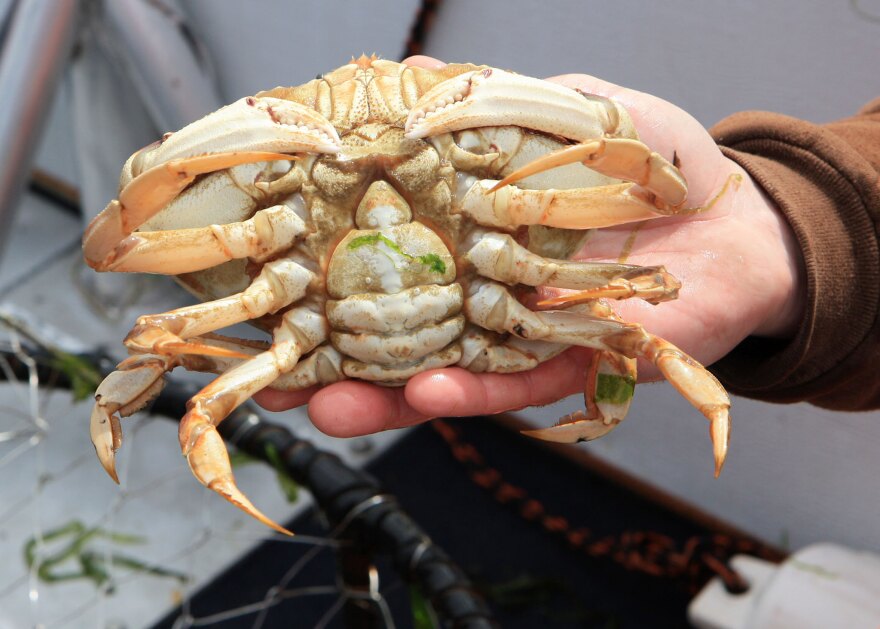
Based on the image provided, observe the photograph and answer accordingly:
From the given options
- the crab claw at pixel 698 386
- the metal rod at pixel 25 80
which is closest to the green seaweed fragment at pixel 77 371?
the metal rod at pixel 25 80

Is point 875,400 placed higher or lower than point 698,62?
lower

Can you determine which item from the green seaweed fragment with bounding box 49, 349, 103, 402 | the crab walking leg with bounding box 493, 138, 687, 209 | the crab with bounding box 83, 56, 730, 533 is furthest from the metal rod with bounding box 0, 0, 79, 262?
the crab walking leg with bounding box 493, 138, 687, 209

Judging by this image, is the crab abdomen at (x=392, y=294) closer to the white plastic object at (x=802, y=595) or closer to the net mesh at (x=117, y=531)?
the net mesh at (x=117, y=531)

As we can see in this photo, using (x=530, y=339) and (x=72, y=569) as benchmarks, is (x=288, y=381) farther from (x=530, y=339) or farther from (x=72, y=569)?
(x=72, y=569)

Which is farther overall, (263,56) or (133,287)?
(133,287)

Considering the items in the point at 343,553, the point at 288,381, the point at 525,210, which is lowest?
the point at 343,553

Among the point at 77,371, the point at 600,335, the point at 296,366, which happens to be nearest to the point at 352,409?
the point at 296,366

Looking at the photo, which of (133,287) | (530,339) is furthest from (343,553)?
(133,287)
